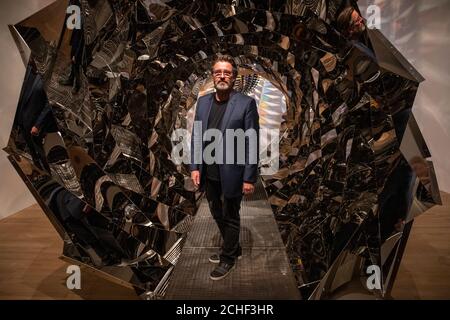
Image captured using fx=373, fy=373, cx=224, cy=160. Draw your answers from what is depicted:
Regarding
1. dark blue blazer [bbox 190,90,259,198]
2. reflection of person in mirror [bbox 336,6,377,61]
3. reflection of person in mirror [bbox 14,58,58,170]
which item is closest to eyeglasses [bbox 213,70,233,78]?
dark blue blazer [bbox 190,90,259,198]

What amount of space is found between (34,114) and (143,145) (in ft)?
4.23

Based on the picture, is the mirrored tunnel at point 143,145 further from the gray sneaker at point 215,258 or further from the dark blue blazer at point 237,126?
the dark blue blazer at point 237,126

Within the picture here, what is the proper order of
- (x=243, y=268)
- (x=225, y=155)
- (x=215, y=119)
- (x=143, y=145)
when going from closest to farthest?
(x=225, y=155) → (x=215, y=119) → (x=243, y=268) → (x=143, y=145)

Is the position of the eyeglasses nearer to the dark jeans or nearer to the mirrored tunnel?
the mirrored tunnel

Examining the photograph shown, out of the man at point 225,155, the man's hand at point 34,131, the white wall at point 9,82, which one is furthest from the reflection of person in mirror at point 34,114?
the white wall at point 9,82

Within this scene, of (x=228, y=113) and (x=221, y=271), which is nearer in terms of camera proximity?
(x=228, y=113)

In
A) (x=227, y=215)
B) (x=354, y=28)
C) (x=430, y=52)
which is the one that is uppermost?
(x=354, y=28)

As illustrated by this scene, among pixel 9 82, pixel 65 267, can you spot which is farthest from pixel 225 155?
pixel 9 82

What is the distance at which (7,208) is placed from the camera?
3.86 metres

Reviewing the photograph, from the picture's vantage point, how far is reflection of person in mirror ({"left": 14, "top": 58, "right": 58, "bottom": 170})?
6.73 ft

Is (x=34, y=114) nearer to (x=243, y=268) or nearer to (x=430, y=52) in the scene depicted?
(x=243, y=268)

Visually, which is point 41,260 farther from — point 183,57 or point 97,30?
point 183,57

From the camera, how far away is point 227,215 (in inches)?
103
